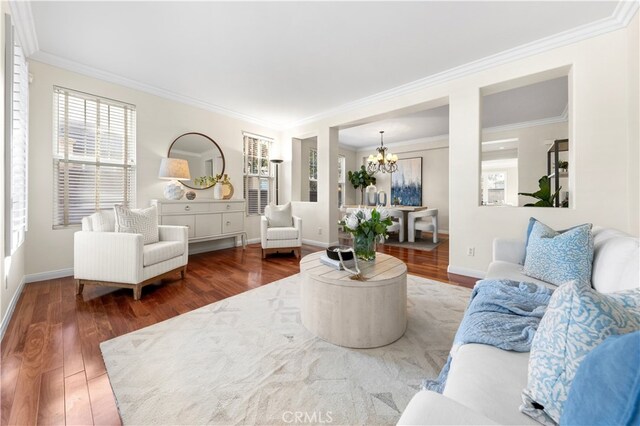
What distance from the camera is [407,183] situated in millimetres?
7199

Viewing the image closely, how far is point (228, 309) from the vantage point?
86.4 inches

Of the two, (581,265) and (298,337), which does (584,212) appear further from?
(298,337)

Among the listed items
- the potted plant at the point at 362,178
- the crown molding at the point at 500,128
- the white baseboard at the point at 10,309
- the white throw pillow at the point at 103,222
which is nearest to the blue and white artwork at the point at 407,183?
the crown molding at the point at 500,128

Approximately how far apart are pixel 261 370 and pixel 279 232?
265cm

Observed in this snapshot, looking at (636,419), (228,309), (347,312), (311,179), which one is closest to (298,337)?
(347,312)

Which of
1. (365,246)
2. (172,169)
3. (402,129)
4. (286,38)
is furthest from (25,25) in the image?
(402,129)

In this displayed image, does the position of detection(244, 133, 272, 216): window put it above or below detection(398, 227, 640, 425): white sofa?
above

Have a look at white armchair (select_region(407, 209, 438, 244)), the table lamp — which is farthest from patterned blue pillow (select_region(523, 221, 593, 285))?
the table lamp

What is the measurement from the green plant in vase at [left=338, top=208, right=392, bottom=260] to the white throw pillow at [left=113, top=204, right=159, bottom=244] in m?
2.01

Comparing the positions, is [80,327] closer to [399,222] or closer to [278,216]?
[278,216]

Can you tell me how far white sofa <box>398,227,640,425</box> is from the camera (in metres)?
0.58

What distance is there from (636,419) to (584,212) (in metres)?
3.01

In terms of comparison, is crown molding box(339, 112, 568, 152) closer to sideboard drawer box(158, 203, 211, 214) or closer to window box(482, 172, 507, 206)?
sideboard drawer box(158, 203, 211, 214)

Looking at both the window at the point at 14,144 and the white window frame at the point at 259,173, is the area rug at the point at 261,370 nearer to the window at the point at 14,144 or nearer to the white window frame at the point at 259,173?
the window at the point at 14,144
